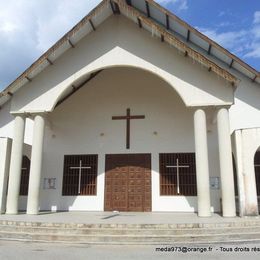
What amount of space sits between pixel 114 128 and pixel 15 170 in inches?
183

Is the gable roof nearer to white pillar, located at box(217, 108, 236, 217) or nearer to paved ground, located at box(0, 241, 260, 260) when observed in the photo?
white pillar, located at box(217, 108, 236, 217)

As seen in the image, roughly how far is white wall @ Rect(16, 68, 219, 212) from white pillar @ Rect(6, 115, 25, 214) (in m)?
2.64

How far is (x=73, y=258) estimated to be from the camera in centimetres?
625

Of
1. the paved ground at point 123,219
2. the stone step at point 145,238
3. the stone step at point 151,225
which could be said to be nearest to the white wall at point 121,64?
the paved ground at point 123,219

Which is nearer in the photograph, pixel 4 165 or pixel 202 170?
pixel 202 170

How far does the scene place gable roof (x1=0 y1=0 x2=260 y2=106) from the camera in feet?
36.1

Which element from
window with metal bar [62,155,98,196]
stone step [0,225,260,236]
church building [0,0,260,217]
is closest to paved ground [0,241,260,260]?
stone step [0,225,260,236]

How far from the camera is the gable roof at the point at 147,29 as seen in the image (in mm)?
11000

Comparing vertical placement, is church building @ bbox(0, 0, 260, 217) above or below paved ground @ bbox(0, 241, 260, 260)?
above

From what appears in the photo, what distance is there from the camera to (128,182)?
45.4ft

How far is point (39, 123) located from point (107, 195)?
4.23 metres

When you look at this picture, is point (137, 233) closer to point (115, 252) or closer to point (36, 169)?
point (115, 252)

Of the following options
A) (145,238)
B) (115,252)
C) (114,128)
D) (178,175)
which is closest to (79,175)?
(114,128)

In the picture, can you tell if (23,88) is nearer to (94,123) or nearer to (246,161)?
(94,123)
